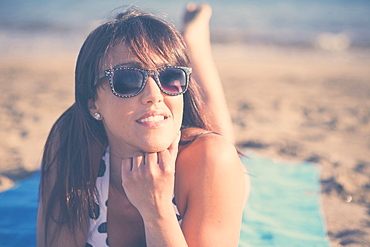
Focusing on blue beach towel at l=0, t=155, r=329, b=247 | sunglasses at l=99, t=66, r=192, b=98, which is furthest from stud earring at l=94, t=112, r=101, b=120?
blue beach towel at l=0, t=155, r=329, b=247

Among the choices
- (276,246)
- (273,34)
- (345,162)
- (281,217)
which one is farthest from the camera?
(273,34)

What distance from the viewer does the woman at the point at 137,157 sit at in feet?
6.50

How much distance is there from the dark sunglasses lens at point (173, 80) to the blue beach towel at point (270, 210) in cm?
155

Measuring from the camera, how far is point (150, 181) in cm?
195

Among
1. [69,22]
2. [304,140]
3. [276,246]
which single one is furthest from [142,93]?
[69,22]

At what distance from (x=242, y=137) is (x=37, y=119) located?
3006mm

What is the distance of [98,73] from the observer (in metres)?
Answer: 2.07

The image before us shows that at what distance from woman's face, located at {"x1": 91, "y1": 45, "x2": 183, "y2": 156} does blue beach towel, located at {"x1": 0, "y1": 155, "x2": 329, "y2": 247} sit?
4.80ft

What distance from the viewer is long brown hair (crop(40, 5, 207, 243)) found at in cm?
207

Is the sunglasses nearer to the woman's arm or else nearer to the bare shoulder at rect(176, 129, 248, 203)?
the bare shoulder at rect(176, 129, 248, 203)

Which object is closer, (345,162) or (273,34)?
(345,162)

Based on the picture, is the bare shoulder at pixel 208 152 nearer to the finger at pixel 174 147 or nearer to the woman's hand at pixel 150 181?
the finger at pixel 174 147

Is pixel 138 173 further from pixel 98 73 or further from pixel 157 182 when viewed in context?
pixel 98 73

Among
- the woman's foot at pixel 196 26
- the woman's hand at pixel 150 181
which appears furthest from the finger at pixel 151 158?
the woman's foot at pixel 196 26
